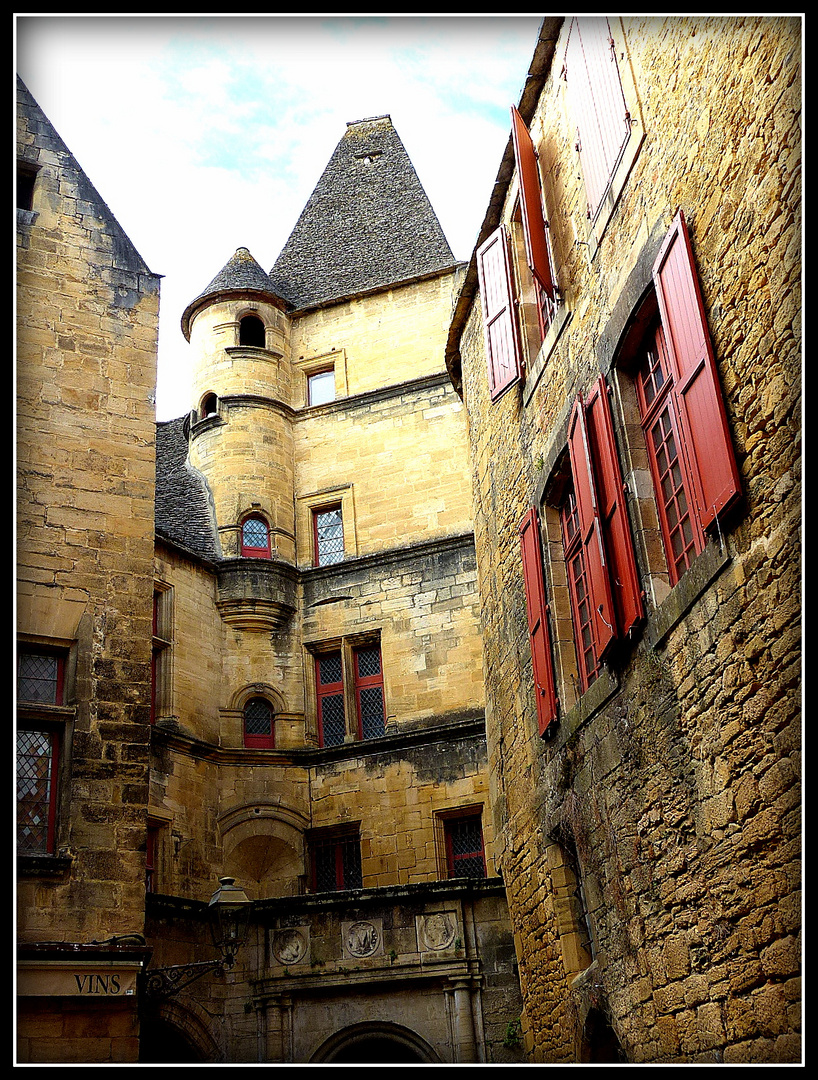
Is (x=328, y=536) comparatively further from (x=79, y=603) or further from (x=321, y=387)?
(x=79, y=603)

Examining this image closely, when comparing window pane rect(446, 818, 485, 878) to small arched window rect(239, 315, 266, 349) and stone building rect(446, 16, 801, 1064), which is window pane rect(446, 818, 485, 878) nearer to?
stone building rect(446, 16, 801, 1064)

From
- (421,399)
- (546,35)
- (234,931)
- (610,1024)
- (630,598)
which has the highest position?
(421,399)

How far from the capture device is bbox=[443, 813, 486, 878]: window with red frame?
1401 cm

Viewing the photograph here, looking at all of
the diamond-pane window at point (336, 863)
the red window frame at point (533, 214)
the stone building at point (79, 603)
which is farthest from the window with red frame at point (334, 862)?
Answer: the red window frame at point (533, 214)

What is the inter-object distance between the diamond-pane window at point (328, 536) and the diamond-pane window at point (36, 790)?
825 cm

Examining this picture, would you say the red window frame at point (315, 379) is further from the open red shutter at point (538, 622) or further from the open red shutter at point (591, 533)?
the open red shutter at point (591, 533)

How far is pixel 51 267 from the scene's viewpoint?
9836 millimetres

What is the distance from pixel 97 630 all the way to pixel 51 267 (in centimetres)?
336

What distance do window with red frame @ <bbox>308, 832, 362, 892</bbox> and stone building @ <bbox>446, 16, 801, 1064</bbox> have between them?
5575 mm

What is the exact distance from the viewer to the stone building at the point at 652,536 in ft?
15.4

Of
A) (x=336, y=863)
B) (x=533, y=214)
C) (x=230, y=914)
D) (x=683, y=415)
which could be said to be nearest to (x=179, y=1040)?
(x=230, y=914)

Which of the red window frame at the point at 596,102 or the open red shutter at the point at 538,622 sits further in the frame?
the open red shutter at the point at 538,622
